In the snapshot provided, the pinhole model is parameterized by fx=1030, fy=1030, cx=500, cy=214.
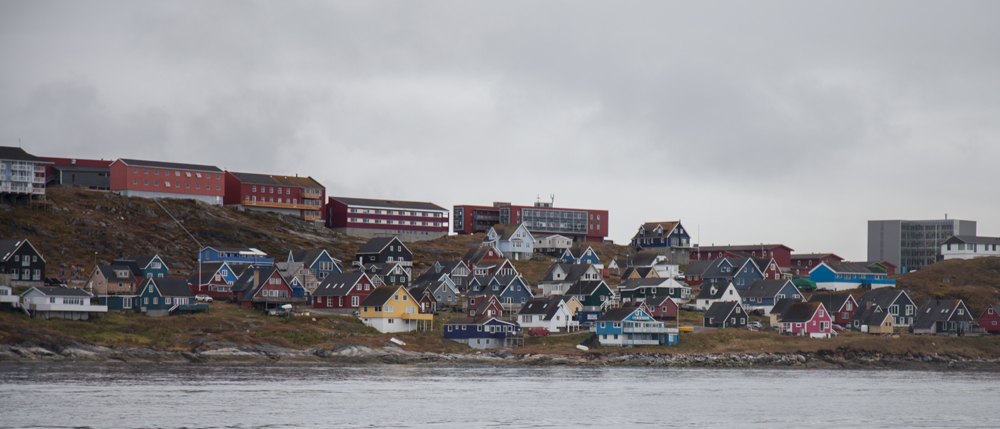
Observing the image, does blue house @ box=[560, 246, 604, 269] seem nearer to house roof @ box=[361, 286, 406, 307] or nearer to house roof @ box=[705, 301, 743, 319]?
house roof @ box=[705, 301, 743, 319]

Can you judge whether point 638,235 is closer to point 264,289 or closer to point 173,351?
point 264,289

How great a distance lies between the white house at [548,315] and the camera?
92.7 meters

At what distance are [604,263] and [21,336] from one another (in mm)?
85803

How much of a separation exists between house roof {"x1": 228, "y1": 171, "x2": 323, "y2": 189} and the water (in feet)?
256

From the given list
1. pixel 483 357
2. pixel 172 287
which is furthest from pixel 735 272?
pixel 172 287

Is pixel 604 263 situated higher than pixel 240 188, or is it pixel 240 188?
pixel 240 188

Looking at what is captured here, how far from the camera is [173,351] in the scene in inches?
2953

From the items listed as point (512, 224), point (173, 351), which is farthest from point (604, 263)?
point (173, 351)

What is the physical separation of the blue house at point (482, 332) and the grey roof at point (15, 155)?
6537cm

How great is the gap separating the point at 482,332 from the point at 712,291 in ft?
107

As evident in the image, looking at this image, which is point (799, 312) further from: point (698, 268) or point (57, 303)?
point (57, 303)

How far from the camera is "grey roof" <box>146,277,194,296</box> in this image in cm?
8456

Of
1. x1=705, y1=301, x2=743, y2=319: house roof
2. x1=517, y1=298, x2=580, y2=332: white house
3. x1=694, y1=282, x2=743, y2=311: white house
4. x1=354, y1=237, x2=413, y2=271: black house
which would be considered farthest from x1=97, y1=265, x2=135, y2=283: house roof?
x1=694, y1=282, x2=743, y2=311: white house

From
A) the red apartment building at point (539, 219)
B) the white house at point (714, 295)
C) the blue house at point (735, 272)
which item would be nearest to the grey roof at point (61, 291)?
the white house at point (714, 295)
